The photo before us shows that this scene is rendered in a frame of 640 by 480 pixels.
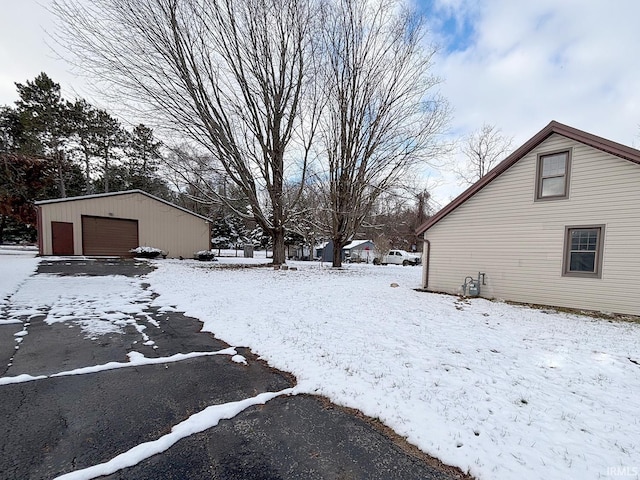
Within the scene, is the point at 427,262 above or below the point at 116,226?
below

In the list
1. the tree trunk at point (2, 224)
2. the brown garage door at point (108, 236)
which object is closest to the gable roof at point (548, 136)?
the brown garage door at point (108, 236)

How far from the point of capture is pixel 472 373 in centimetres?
343

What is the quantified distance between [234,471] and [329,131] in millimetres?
15805

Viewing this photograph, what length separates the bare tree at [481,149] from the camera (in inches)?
914

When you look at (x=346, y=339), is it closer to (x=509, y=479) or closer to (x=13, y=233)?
(x=509, y=479)

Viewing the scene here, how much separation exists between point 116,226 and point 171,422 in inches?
756

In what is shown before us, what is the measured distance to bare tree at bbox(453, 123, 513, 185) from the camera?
914 inches

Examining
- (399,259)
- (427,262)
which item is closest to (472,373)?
(427,262)

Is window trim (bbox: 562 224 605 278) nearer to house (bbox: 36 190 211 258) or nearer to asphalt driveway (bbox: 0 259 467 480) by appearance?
asphalt driveway (bbox: 0 259 467 480)

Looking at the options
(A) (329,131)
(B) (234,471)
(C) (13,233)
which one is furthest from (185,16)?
(C) (13,233)

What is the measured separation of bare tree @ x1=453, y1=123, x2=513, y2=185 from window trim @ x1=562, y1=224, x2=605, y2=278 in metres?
17.0

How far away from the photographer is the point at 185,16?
1248 cm

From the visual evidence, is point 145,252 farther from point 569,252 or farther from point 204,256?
point 569,252

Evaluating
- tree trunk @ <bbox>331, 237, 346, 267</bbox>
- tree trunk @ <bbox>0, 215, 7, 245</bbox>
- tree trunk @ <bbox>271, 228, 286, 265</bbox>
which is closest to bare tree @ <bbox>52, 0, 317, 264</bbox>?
tree trunk @ <bbox>271, 228, 286, 265</bbox>
